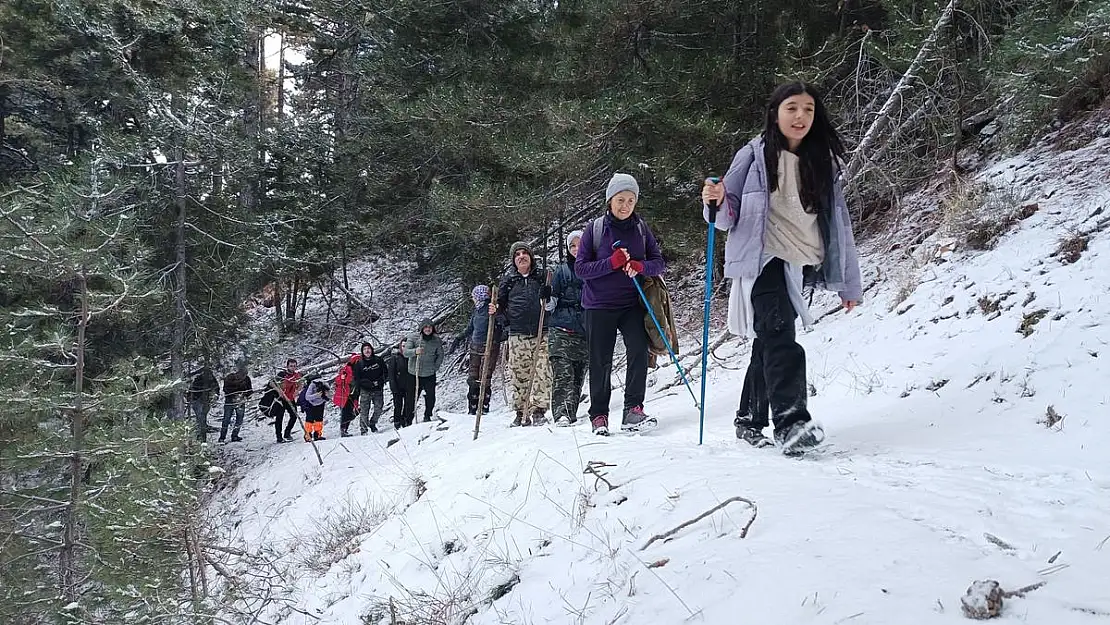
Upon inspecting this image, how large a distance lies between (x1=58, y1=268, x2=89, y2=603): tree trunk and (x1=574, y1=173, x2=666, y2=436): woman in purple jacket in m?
8.44

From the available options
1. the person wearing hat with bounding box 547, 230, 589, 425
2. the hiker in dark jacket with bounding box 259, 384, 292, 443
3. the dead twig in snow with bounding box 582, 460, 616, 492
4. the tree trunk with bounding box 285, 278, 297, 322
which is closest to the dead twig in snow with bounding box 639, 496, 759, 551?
the dead twig in snow with bounding box 582, 460, 616, 492

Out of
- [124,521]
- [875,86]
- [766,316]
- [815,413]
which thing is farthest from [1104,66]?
[124,521]

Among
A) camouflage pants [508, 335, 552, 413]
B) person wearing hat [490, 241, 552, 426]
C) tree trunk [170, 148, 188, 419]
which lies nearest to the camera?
person wearing hat [490, 241, 552, 426]

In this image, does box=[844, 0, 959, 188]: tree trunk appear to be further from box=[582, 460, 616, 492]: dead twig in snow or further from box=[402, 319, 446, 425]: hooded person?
box=[402, 319, 446, 425]: hooded person

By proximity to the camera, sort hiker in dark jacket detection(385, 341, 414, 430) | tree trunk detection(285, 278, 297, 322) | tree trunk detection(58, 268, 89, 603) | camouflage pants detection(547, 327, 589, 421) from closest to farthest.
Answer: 1. camouflage pants detection(547, 327, 589, 421)
2. tree trunk detection(58, 268, 89, 603)
3. hiker in dark jacket detection(385, 341, 414, 430)
4. tree trunk detection(285, 278, 297, 322)

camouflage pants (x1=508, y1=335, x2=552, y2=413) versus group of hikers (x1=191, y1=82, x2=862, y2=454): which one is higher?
group of hikers (x1=191, y1=82, x2=862, y2=454)

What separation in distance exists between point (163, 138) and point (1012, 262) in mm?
14613

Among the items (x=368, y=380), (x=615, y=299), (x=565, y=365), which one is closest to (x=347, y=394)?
(x=368, y=380)

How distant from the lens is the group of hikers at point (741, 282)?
3590 mm

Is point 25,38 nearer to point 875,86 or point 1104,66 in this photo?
point 875,86

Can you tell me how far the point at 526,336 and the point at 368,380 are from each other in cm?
573

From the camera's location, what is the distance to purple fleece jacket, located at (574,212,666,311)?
4.96 m

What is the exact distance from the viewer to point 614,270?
4.91 meters

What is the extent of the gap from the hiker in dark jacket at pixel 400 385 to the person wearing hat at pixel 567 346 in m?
6.06
